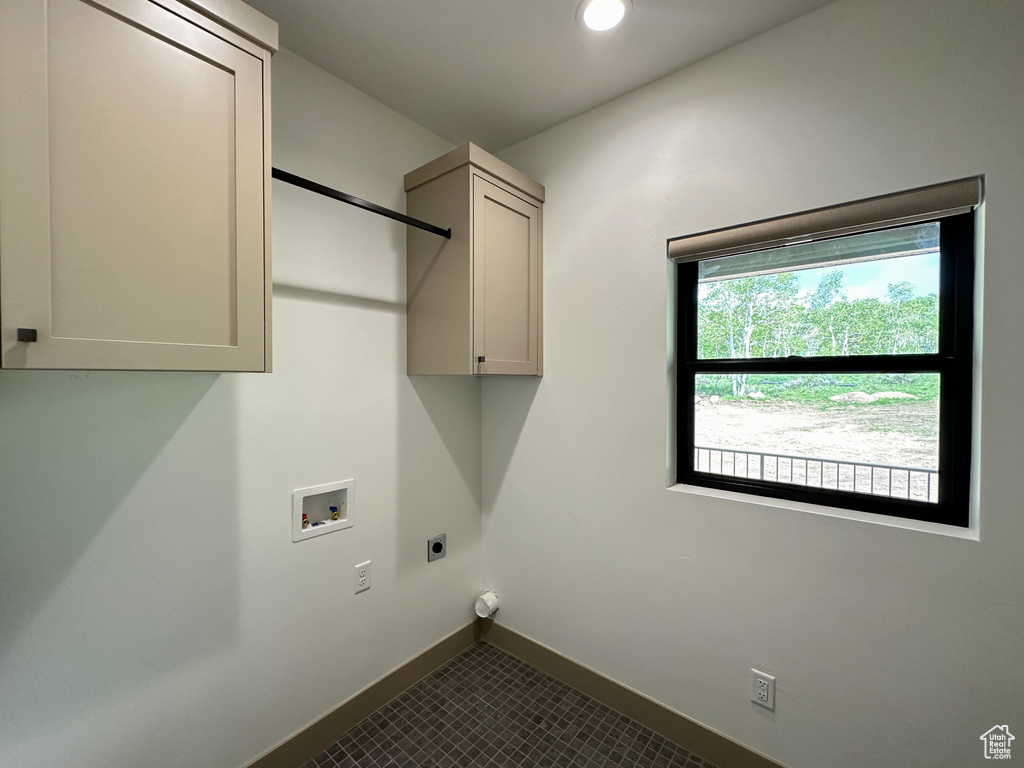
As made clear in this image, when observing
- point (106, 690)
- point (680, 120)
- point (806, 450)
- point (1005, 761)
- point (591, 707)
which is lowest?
point (591, 707)

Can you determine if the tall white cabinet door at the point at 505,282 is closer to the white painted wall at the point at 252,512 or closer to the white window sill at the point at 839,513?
the white painted wall at the point at 252,512

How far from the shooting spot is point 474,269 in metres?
1.68

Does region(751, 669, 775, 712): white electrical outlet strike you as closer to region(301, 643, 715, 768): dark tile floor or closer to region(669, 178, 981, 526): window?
region(301, 643, 715, 768): dark tile floor

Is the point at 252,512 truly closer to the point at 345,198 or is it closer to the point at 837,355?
the point at 345,198

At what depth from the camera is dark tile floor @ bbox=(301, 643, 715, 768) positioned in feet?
5.04

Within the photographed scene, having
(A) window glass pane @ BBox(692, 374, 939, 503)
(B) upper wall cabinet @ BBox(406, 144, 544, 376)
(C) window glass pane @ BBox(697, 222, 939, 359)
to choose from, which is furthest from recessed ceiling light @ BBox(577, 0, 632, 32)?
(A) window glass pane @ BBox(692, 374, 939, 503)

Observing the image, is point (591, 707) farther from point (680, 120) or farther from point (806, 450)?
point (680, 120)

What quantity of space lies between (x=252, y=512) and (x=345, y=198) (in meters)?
1.05

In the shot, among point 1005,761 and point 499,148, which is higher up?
point 499,148

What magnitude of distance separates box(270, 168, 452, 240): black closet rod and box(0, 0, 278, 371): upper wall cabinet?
19cm

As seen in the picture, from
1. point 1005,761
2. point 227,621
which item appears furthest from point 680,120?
point 227,621

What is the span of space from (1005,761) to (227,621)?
85.5 inches

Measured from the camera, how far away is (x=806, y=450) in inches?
59.9

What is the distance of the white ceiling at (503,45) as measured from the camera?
136 cm
